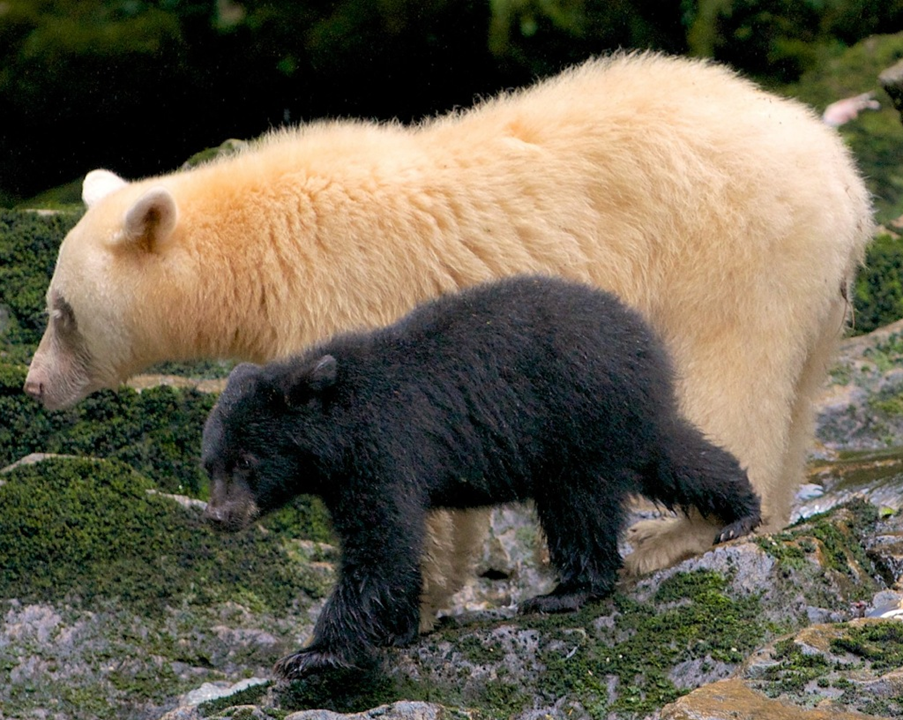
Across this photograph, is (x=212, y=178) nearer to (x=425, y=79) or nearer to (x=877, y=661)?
(x=877, y=661)

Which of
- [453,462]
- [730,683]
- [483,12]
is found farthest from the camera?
[483,12]

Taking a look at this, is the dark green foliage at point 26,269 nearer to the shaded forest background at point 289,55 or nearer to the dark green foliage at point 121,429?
the dark green foliage at point 121,429

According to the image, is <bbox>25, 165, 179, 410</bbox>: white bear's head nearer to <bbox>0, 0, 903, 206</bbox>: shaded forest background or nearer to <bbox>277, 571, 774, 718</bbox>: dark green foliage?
<bbox>277, 571, 774, 718</bbox>: dark green foliage

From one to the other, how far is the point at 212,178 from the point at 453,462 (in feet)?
7.27

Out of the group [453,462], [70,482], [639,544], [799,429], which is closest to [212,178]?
[70,482]

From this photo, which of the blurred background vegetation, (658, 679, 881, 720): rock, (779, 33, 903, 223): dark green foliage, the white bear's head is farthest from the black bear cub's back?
the blurred background vegetation

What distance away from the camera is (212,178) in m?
6.23

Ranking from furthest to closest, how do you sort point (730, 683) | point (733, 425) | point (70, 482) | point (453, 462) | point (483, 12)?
point (483, 12)
point (70, 482)
point (733, 425)
point (453, 462)
point (730, 683)

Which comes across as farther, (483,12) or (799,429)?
(483,12)

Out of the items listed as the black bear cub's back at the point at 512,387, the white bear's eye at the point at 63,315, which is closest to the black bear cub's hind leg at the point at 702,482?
the black bear cub's back at the point at 512,387

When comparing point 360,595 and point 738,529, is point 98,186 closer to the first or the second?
point 360,595

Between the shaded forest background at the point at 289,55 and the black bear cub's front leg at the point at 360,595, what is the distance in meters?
7.22

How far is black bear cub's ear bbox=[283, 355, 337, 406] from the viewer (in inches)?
181

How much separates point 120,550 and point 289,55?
6769 mm
